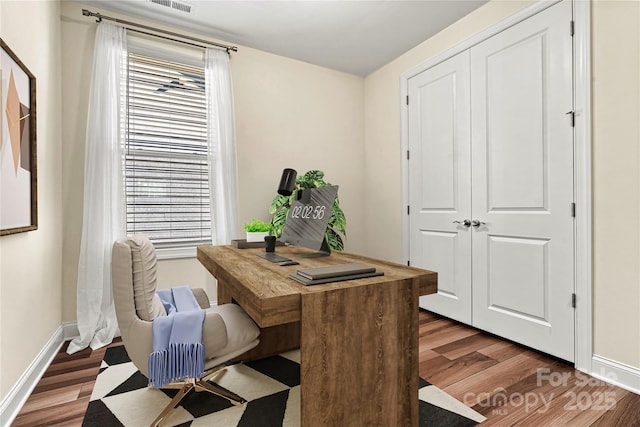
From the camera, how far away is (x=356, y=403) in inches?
46.1

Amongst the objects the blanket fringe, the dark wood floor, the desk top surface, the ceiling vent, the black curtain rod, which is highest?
the ceiling vent

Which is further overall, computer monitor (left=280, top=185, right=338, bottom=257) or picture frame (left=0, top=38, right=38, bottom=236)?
Result: computer monitor (left=280, top=185, right=338, bottom=257)

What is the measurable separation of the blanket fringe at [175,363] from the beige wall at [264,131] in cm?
173

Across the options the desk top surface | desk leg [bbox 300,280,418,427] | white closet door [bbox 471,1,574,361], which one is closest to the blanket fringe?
the desk top surface

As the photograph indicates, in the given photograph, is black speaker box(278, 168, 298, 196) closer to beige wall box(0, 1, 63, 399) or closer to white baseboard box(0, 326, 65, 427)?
beige wall box(0, 1, 63, 399)

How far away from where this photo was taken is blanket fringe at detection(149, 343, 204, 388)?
1.33m

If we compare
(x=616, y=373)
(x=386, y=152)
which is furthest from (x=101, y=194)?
(x=616, y=373)

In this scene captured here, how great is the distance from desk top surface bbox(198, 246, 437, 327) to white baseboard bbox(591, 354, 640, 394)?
149cm

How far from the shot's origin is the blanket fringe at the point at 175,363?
1.33 metres

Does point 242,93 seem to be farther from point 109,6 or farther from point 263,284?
point 263,284

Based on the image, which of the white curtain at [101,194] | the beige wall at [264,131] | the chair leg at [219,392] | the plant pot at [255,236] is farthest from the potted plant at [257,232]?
the white curtain at [101,194]

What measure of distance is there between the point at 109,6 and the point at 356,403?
3.42 metres

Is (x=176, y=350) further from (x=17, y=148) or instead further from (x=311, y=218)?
(x=17, y=148)

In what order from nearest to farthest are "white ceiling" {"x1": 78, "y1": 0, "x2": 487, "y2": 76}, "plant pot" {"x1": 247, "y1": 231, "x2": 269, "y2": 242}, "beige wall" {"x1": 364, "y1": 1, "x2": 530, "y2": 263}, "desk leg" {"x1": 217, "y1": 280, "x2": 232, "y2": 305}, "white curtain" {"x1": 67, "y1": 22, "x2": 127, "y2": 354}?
"desk leg" {"x1": 217, "y1": 280, "x2": 232, "y2": 305}, "plant pot" {"x1": 247, "y1": 231, "x2": 269, "y2": 242}, "white curtain" {"x1": 67, "y1": 22, "x2": 127, "y2": 354}, "white ceiling" {"x1": 78, "y1": 0, "x2": 487, "y2": 76}, "beige wall" {"x1": 364, "y1": 1, "x2": 530, "y2": 263}
